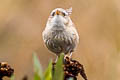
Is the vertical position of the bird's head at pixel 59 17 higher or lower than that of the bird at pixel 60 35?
higher

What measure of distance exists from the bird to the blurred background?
57.7 inches

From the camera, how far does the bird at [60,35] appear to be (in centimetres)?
141

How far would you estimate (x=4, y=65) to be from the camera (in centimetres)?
75

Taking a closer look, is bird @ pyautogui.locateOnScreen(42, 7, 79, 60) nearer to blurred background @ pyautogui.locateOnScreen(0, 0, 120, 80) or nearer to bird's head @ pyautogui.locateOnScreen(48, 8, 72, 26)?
bird's head @ pyautogui.locateOnScreen(48, 8, 72, 26)

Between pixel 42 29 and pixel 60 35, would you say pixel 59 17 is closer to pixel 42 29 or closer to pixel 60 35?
pixel 60 35

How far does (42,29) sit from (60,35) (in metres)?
1.82

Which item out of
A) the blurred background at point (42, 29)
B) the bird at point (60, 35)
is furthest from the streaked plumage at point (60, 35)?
the blurred background at point (42, 29)

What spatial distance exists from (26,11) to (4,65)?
260 cm

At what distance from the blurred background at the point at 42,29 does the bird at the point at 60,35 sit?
1.47 m

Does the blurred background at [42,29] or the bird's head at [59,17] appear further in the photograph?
the blurred background at [42,29]

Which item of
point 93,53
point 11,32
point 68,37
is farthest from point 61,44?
point 11,32

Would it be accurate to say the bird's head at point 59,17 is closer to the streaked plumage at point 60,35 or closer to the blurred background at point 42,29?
A: the streaked plumage at point 60,35

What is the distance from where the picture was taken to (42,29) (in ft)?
10.6

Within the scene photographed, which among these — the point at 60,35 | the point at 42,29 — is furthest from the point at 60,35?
the point at 42,29
